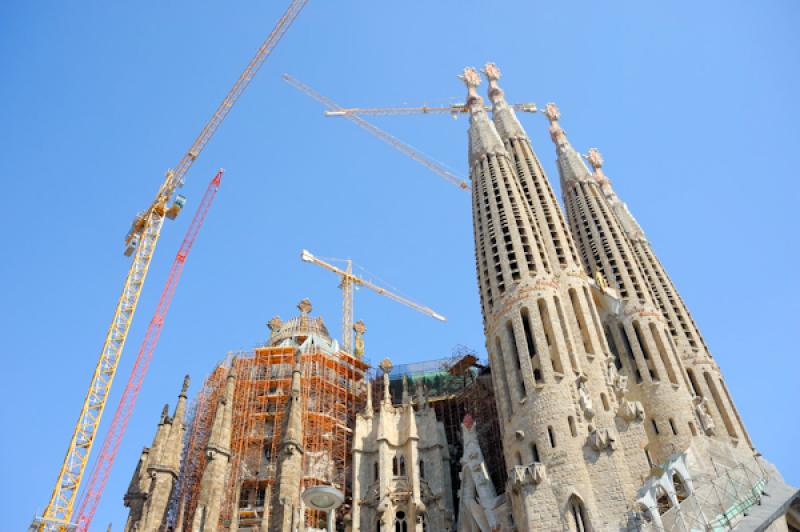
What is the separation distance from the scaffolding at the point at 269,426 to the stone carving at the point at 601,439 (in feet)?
53.7

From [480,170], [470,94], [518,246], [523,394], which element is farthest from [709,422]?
[470,94]

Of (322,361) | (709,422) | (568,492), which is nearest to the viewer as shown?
(568,492)

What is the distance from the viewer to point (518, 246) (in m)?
42.2

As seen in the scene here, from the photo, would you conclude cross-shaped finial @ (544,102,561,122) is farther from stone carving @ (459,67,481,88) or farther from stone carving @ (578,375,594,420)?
stone carving @ (578,375,594,420)

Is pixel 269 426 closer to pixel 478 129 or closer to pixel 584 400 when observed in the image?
pixel 584 400

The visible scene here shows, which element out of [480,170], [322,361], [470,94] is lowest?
[322,361]

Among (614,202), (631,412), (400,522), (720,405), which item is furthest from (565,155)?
(400,522)

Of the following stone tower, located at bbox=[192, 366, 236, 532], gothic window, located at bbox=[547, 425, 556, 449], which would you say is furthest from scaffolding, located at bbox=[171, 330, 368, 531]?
gothic window, located at bbox=[547, 425, 556, 449]

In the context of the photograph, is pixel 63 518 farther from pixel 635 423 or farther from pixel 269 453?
pixel 635 423

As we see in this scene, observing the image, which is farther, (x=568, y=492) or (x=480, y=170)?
(x=480, y=170)

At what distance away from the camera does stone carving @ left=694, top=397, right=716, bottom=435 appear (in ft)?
125

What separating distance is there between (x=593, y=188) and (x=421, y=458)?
26838 mm

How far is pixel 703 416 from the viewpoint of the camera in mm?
38562

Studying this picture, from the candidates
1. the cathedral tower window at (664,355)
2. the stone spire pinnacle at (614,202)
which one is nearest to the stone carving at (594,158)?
the stone spire pinnacle at (614,202)
